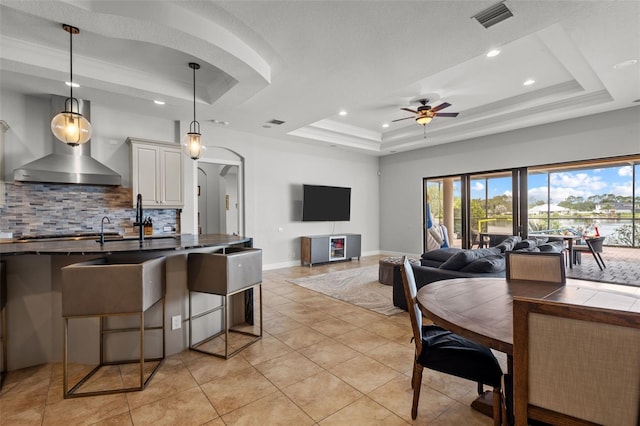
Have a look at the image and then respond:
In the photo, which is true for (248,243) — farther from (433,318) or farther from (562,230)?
(562,230)

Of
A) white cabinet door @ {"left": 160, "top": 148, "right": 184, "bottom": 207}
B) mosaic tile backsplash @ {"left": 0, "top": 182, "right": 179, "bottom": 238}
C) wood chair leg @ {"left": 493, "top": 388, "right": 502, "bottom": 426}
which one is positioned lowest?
wood chair leg @ {"left": 493, "top": 388, "right": 502, "bottom": 426}

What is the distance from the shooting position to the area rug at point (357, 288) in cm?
415

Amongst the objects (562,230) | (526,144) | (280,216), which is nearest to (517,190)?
(526,144)

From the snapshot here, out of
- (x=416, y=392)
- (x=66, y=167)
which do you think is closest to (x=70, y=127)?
(x=66, y=167)

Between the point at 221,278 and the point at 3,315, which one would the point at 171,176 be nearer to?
the point at 3,315

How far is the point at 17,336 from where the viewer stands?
2.47 m

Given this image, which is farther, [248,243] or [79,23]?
[248,243]

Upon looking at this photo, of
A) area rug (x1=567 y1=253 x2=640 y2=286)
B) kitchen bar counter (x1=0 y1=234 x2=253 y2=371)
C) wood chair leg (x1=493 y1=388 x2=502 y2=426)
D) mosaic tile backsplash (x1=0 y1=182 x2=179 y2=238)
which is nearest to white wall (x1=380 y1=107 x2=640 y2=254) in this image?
area rug (x1=567 y1=253 x2=640 y2=286)

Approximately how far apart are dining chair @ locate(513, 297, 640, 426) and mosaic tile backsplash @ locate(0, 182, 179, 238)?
5.37m

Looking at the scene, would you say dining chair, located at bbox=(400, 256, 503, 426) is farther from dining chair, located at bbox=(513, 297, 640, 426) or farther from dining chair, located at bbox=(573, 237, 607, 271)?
dining chair, located at bbox=(573, 237, 607, 271)

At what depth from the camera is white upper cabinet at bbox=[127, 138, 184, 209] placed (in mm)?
4770

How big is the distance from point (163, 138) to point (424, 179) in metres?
6.13

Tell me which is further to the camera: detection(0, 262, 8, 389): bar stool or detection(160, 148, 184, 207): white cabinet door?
detection(160, 148, 184, 207): white cabinet door

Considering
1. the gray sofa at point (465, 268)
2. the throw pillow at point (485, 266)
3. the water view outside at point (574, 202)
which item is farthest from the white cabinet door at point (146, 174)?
the water view outside at point (574, 202)
